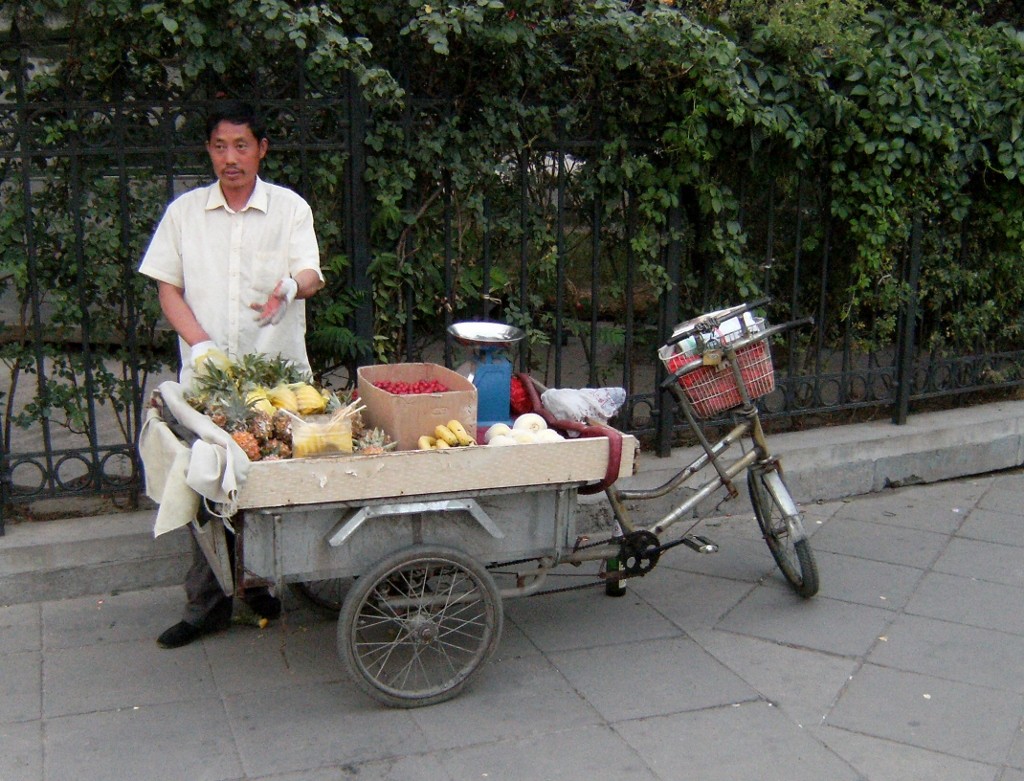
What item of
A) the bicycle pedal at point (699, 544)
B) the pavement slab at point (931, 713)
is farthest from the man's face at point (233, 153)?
the pavement slab at point (931, 713)

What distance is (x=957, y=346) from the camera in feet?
22.2

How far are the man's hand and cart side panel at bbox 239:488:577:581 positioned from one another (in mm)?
799

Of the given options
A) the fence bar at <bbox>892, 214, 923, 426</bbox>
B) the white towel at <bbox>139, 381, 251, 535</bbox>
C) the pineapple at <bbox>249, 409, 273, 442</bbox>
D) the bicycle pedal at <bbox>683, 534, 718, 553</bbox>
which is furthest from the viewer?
the fence bar at <bbox>892, 214, 923, 426</bbox>

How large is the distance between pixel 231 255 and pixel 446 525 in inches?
50.5

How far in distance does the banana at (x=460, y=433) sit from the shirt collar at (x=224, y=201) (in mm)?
1132

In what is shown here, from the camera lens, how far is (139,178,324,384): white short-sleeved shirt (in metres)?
4.00

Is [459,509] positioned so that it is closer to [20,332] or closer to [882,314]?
[20,332]

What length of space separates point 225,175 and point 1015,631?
139 inches

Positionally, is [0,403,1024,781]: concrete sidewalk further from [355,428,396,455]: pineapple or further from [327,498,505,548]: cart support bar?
[355,428,396,455]: pineapple

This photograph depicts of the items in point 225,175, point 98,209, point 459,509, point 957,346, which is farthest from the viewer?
point 957,346

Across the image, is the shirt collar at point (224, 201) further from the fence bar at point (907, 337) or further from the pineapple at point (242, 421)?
the fence bar at point (907, 337)

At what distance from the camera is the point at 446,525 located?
366cm

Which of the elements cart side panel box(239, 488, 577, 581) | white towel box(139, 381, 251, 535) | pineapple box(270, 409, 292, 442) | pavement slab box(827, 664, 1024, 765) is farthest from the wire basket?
white towel box(139, 381, 251, 535)

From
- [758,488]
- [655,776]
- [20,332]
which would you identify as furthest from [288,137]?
[655,776]
